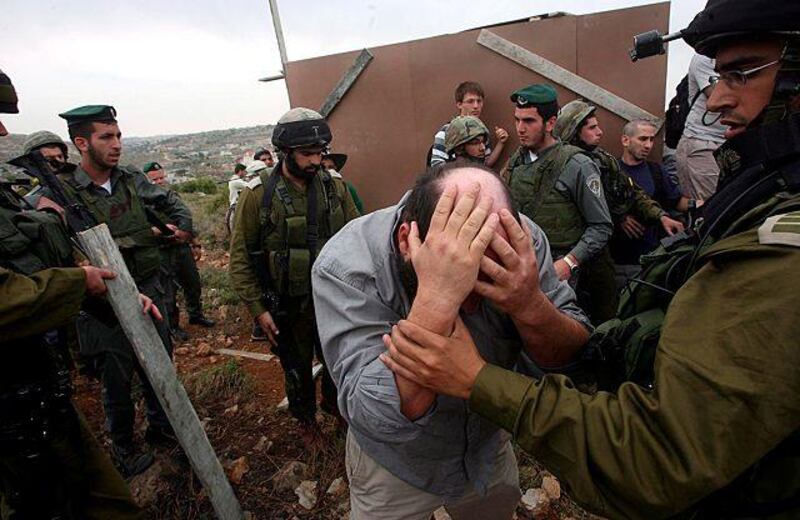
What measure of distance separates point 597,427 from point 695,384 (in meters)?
0.19

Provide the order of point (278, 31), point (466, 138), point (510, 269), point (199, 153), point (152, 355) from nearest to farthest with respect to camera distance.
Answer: point (510, 269) → point (152, 355) → point (466, 138) → point (278, 31) → point (199, 153)

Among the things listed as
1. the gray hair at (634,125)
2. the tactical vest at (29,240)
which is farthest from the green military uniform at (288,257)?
the gray hair at (634,125)

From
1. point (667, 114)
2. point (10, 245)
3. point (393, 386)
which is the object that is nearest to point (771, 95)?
point (393, 386)

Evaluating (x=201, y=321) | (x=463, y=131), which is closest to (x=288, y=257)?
(x=463, y=131)

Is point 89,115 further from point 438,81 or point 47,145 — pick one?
point 438,81

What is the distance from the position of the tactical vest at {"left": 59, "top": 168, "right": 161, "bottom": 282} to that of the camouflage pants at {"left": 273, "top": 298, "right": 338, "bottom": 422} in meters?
1.19

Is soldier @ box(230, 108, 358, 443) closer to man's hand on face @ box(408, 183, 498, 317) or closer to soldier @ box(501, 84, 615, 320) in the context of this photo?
soldier @ box(501, 84, 615, 320)

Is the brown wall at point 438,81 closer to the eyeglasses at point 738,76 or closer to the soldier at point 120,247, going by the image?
the soldier at point 120,247

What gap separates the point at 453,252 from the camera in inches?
38.4

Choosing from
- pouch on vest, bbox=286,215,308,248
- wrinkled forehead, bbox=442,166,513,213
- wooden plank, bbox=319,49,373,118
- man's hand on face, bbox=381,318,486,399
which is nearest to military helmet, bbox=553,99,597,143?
pouch on vest, bbox=286,215,308,248

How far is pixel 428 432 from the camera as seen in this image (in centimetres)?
142

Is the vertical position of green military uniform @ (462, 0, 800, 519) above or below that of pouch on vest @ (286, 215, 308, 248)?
above

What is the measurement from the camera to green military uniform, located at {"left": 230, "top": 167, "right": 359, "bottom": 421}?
10.1 feet

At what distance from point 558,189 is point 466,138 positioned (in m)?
0.88
